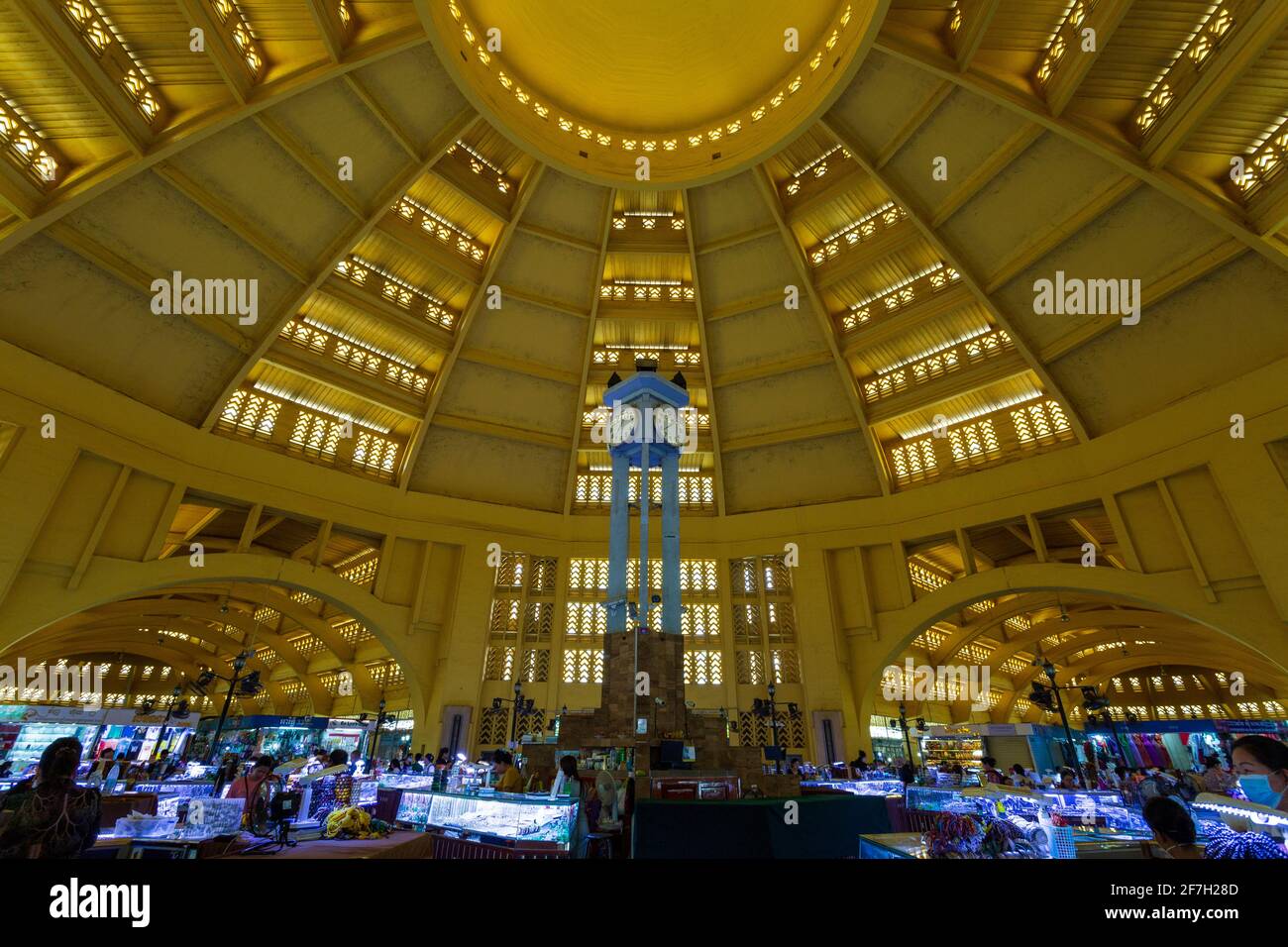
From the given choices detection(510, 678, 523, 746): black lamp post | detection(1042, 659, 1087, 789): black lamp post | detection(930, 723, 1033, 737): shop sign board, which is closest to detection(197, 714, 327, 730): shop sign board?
detection(510, 678, 523, 746): black lamp post

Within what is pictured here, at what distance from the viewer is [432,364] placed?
892 inches

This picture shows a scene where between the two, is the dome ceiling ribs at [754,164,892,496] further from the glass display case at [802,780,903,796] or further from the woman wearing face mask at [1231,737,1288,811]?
the woman wearing face mask at [1231,737,1288,811]

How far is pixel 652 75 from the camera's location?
1880cm

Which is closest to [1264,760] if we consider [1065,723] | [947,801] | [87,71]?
[947,801]

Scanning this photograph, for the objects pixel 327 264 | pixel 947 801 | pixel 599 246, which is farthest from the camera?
pixel 599 246

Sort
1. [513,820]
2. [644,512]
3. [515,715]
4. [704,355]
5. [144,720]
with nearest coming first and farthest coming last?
[513,820] → [644,512] → [515,715] → [704,355] → [144,720]

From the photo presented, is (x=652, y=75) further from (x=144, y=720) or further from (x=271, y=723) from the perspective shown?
(x=271, y=723)

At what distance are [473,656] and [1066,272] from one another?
74.7ft

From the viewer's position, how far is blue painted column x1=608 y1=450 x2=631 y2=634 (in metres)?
17.0

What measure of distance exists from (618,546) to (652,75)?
49.6 ft

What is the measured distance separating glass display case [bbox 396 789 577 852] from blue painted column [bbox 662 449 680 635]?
35.0ft

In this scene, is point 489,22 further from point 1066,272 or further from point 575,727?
point 575,727

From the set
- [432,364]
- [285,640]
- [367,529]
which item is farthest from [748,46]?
[285,640]
